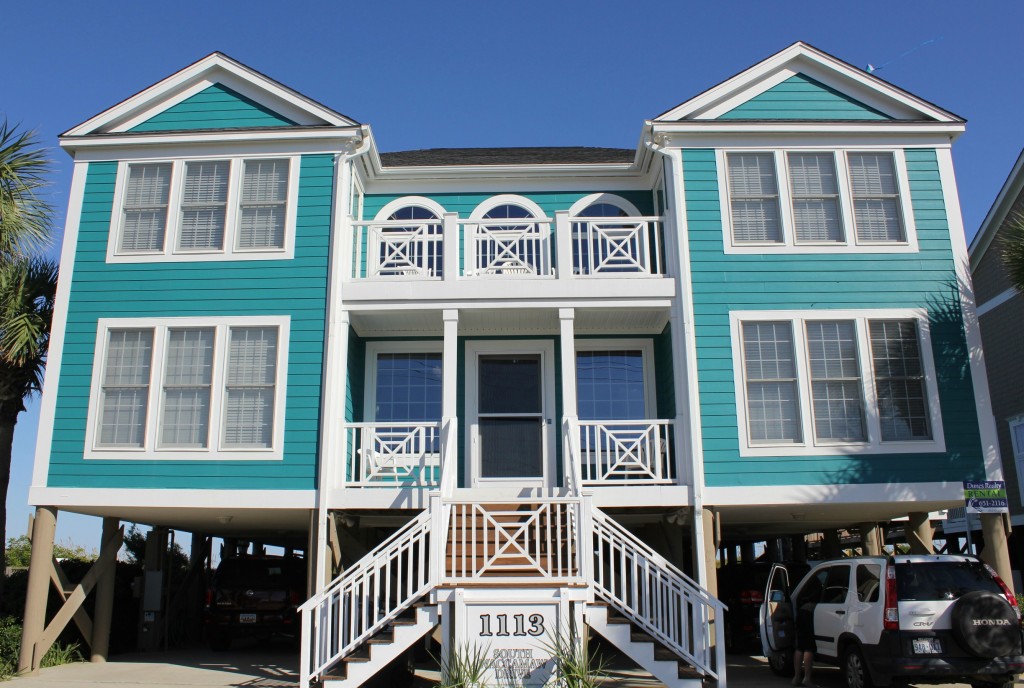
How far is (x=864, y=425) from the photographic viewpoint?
12.2 m

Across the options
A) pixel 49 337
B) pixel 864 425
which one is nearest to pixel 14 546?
pixel 49 337

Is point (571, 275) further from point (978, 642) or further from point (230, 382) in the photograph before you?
point (978, 642)

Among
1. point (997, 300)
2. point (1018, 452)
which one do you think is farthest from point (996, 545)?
point (997, 300)

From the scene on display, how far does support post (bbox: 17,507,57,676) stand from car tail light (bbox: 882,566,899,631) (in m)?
10.5

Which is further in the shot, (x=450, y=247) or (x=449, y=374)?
(x=450, y=247)

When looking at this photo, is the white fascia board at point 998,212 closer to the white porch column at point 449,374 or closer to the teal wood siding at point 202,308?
the white porch column at point 449,374

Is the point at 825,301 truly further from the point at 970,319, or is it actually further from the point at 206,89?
the point at 206,89

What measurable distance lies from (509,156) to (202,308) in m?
6.10

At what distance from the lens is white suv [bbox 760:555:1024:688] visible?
8.48m

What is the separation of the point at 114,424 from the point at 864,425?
413 inches

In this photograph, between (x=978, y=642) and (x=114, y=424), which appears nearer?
(x=978, y=642)

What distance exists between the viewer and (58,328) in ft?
41.8

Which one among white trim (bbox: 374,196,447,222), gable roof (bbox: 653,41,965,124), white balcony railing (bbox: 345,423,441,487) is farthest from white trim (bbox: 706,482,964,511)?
white trim (bbox: 374,196,447,222)

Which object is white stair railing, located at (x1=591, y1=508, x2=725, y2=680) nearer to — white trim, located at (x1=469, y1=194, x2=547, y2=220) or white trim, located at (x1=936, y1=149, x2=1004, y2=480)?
white trim, located at (x1=936, y1=149, x2=1004, y2=480)
